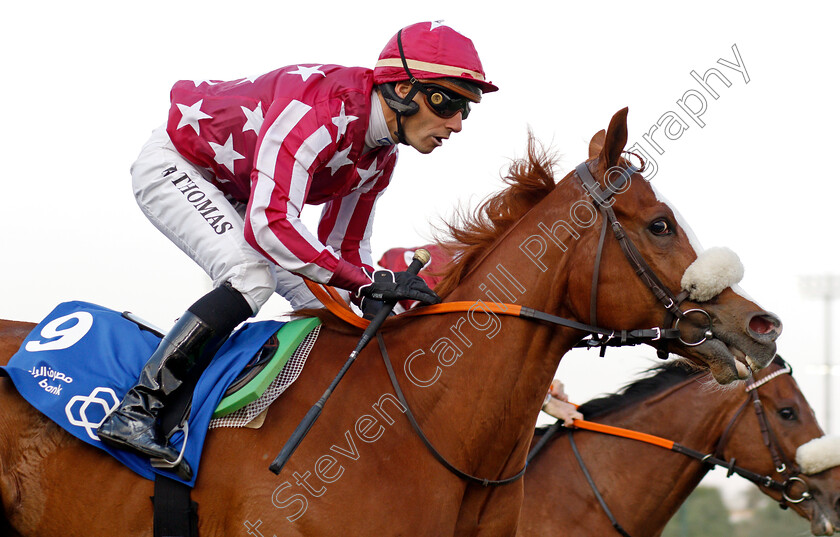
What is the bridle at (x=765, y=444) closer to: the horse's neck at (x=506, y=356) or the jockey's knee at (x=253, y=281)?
the horse's neck at (x=506, y=356)

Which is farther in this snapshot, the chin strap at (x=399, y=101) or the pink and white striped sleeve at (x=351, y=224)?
the pink and white striped sleeve at (x=351, y=224)

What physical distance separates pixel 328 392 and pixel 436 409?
413 millimetres

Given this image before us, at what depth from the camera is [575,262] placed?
2.96 m

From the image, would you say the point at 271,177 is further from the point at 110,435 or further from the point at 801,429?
the point at 801,429

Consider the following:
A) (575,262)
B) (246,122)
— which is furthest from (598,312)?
(246,122)

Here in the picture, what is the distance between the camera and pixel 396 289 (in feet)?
9.68

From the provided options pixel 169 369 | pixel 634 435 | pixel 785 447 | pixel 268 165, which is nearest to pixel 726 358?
pixel 268 165

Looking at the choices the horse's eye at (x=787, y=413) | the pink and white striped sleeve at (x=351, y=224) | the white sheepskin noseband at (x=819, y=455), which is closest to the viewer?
the pink and white striped sleeve at (x=351, y=224)

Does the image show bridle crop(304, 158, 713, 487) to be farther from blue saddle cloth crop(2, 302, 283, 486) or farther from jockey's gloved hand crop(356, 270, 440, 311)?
blue saddle cloth crop(2, 302, 283, 486)

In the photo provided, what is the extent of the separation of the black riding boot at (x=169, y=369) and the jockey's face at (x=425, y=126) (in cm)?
98

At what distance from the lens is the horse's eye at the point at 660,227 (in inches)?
115

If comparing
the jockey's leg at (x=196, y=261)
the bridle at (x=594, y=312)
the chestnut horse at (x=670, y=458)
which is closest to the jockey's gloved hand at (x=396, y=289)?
the bridle at (x=594, y=312)

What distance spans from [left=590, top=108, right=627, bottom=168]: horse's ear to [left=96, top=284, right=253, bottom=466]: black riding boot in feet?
4.87

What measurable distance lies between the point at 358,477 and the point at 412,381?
42 cm
